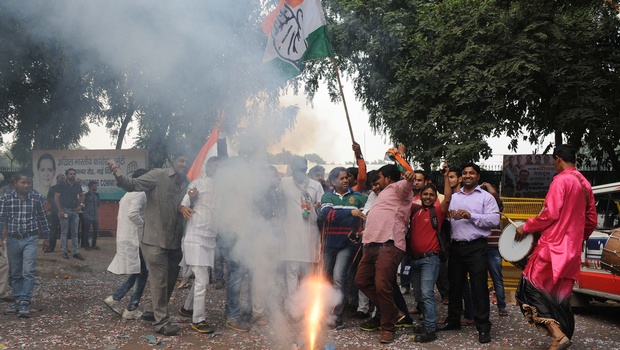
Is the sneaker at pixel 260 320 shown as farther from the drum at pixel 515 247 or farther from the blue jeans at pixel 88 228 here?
the blue jeans at pixel 88 228

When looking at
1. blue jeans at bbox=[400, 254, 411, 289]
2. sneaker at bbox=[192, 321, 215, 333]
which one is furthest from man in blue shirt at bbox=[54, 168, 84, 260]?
blue jeans at bbox=[400, 254, 411, 289]

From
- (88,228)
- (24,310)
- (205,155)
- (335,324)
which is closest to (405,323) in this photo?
(335,324)

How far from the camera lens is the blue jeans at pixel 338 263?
683 cm

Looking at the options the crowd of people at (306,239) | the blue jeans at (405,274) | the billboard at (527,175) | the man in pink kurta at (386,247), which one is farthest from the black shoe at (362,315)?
the billboard at (527,175)

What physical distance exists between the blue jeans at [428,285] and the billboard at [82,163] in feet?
36.2

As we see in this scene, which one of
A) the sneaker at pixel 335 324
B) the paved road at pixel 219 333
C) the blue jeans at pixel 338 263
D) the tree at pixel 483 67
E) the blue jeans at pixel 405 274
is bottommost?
the paved road at pixel 219 333

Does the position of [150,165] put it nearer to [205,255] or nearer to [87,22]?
[87,22]

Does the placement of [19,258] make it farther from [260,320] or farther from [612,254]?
[612,254]

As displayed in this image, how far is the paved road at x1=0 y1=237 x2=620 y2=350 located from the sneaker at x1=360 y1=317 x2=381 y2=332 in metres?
0.10

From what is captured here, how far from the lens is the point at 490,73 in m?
→ 15.5

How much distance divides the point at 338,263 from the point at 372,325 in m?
0.79

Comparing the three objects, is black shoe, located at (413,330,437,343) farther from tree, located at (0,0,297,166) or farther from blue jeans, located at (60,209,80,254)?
Result: blue jeans, located at (60,209,80,254)

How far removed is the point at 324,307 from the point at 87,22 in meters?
4.51

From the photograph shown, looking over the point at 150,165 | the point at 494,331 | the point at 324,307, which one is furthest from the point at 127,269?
the point at 150,165
